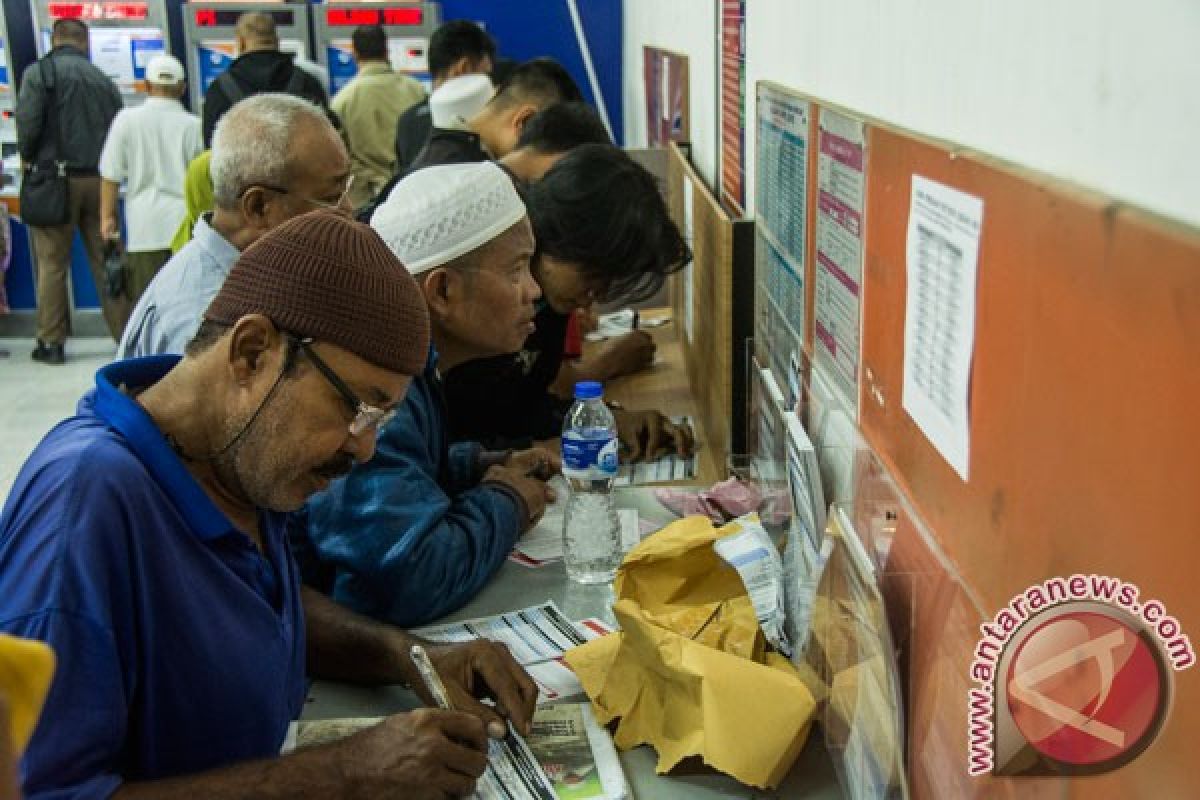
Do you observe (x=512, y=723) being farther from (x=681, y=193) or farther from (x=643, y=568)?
(x=681, y=193)

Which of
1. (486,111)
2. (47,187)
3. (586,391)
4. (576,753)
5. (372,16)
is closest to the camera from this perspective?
(576,753)

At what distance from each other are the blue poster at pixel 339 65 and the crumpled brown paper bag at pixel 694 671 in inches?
252

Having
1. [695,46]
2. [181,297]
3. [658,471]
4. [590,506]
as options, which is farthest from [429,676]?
[695,46]

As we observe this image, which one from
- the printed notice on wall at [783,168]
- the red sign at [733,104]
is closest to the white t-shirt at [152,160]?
the red sign at [733,104]

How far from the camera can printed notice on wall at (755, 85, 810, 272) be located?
1891 millimetres

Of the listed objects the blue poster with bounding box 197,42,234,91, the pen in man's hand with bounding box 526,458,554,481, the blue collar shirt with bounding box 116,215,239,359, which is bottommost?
the pen in man's hand with bounding box 526,458,554,481

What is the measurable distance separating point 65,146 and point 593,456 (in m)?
5.25

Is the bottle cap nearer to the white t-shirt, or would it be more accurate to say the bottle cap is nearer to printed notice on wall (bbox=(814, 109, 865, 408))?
printed notice on wall (bbox=(814, 109, 865, 408))

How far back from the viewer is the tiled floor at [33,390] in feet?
17.1

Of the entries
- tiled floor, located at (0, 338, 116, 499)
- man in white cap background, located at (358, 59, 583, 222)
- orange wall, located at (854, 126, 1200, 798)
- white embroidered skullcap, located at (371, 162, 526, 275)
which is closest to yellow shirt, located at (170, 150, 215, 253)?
man in white cap background, located at (358, 59, 583, 222)

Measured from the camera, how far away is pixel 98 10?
287 inches

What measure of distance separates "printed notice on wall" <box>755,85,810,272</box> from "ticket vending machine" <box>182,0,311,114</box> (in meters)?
5.64

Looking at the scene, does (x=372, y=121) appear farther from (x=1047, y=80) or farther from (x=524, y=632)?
(x=1047, y=80)

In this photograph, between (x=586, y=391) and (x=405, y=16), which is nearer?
(x=586, y=391)
